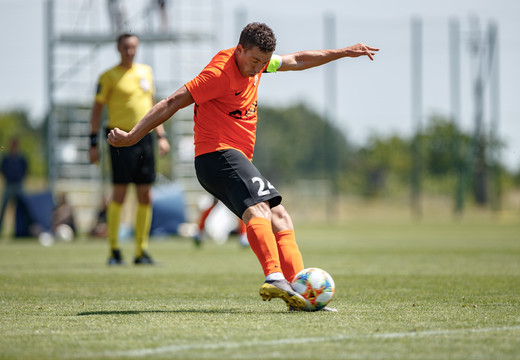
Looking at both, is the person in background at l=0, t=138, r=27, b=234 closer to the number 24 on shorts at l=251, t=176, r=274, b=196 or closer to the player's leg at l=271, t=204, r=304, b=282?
the player's leg at l=271, t=204, r=304, b=282

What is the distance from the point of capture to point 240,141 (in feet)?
18.6

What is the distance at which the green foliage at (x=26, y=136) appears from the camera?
38625 millimetres

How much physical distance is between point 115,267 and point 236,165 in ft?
14.1

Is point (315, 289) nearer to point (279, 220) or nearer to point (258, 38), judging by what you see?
point (279, 220)

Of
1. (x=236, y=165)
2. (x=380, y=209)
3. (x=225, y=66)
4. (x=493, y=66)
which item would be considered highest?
(x=493, y=66)

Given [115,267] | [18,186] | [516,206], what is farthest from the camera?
[516,206]

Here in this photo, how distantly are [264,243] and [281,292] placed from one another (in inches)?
15.1

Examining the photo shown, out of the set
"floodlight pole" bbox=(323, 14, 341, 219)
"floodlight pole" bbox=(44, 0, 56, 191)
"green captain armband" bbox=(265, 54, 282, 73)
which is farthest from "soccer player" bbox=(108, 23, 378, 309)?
"floodlight pole" bbox=(323, 14, 341, 219)

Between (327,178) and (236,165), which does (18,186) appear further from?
(327,178)

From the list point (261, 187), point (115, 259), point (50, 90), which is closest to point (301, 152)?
point (50, 90)

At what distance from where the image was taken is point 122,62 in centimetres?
971

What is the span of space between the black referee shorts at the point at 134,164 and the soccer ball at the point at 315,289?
177 inches

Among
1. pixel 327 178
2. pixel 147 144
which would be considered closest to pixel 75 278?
pixel 147 144

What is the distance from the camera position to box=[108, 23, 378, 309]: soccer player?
5.34 m
